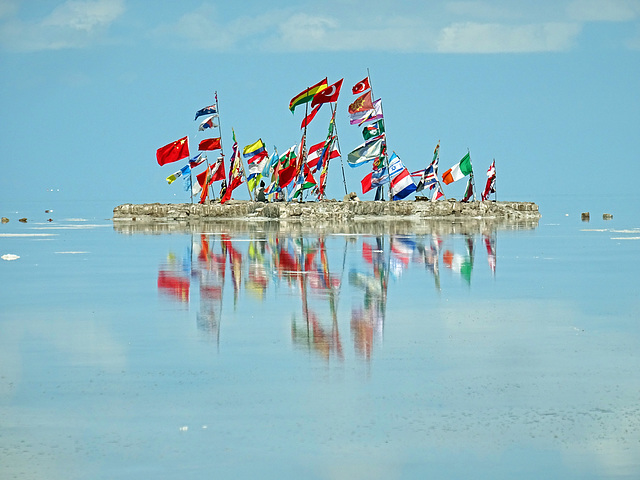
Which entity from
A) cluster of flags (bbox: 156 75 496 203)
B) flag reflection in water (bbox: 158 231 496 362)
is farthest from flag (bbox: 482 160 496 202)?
flag reflection in water (bbox: 158 231 496 362)

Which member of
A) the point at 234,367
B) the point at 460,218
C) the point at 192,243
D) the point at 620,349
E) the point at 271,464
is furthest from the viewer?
the point at 460,218

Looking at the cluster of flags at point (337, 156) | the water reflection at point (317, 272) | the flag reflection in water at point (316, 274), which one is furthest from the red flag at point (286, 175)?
the flag reflection in water at point (316, 274)

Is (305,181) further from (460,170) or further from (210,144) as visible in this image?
(460,170)

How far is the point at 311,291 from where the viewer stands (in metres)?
21.8

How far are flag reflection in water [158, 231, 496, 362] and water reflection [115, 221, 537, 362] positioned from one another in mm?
16

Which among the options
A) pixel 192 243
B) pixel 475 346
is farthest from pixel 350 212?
pixel 475 346

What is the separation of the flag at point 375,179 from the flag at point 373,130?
2315 mm

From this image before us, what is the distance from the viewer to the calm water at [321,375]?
888 cm

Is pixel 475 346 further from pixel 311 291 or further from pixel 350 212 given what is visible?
pixel 350 212

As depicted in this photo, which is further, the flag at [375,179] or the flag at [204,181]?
the flag at [204,181]

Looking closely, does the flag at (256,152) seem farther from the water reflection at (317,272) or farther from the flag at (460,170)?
the water reflection at (317,272)

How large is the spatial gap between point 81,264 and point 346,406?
21.0 metres

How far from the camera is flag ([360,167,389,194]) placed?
68000 mm

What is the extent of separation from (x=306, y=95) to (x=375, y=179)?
765 centimetres
